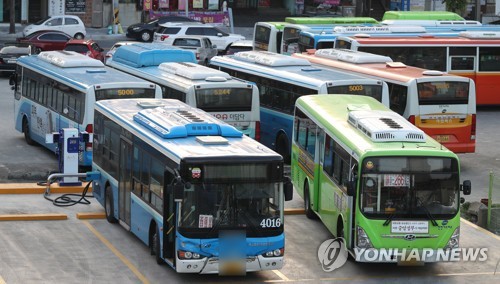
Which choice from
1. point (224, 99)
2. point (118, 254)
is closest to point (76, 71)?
point (224, 99)

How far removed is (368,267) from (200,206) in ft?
10.7

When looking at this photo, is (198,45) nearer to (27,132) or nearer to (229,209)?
(27,132)

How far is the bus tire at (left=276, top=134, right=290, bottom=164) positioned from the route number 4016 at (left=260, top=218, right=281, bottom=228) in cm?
1047

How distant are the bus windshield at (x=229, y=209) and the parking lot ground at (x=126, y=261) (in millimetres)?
967

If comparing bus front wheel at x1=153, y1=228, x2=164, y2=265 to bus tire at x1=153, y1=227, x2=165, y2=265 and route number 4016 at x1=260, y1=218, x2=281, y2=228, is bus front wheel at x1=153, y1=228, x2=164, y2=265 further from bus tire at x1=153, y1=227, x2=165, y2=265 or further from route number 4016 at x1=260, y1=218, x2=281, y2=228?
route number 4016 at x1=260, y1=218, x2=281, y2=228

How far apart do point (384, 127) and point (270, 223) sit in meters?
2.87

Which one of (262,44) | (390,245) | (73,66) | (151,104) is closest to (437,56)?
(262,44)

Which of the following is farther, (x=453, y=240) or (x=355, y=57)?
(x=355, y=57)

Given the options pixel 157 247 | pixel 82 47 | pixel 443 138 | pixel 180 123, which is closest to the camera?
pixel 157 247

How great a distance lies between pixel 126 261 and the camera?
1911cm

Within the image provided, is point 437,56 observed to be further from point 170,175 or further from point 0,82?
point 170,175

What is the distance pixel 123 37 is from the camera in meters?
57.9

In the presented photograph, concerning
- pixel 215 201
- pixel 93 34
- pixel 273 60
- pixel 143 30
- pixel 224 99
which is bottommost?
pixel 215 201

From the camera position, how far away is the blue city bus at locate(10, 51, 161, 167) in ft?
85.5
